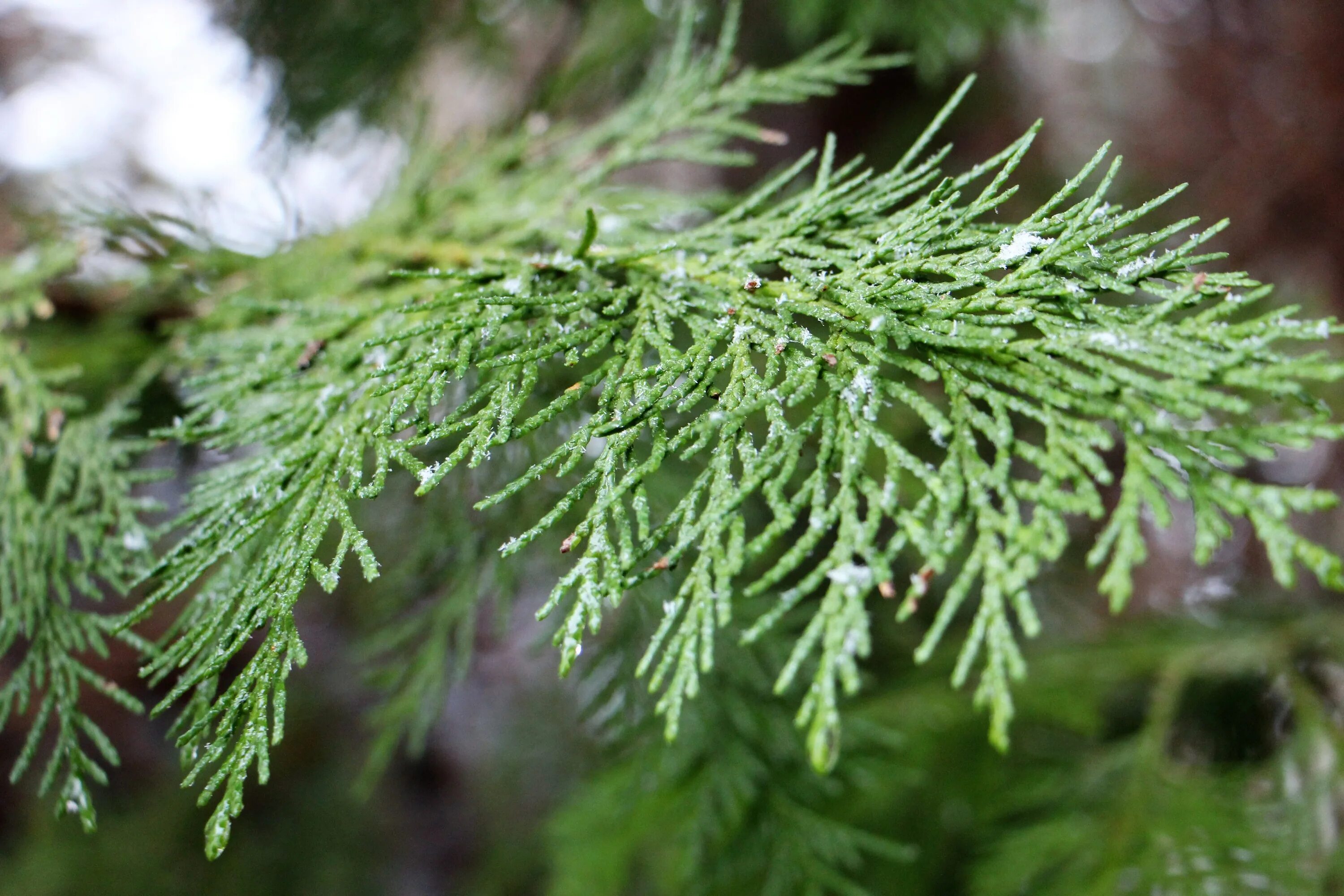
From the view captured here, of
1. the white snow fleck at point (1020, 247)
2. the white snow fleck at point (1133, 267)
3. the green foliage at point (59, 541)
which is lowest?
the green foliage at point (59, 541)

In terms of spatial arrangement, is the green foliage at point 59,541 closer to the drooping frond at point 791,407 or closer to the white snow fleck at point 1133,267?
the drooping frond at point 791,407

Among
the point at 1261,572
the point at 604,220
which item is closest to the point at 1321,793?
the point at 604,220

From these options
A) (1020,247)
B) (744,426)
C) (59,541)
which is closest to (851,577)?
(744,426)

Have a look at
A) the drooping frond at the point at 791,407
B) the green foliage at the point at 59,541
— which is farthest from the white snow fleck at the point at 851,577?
the green foliage at the point at 59,541

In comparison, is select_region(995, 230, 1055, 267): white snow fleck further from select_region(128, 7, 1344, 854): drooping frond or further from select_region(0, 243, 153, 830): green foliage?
select_region(0, 243, 153, 830): green foliage

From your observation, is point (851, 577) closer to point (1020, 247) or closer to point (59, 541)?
point (1020, 247)

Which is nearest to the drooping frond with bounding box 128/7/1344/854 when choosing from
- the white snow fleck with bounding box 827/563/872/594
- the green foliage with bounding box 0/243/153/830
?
the white snow fleck with bounding box 827/563/872/594

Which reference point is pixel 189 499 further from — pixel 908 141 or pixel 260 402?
pixel 908 141

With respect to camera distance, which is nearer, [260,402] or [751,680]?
[260,402]
